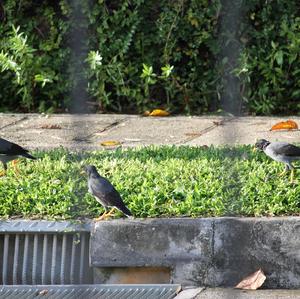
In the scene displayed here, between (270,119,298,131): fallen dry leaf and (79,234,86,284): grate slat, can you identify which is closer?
(79,234,86,284): grate slat

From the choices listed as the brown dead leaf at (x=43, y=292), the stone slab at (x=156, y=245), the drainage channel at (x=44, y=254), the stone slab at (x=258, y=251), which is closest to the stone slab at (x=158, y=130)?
the drainage channel at (x=44, y=254)

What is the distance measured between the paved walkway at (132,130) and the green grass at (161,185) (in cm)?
64

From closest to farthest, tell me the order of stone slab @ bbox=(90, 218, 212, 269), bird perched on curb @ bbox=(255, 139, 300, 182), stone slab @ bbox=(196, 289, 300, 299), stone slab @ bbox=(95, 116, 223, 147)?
stone slab @ bbox=(196, 289, 300, 299)
stone slab @ bbox=(90, 218, 212, 269)
bird perched on curb @ bbox=(255, 139, 300, 182)
stone slab @ bbox=(95, 116, 223, 147)

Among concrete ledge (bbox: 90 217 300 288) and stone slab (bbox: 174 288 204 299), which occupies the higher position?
Result: concrete ledge (bbox: 90 217 300 288)

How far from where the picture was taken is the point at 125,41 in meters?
8.44

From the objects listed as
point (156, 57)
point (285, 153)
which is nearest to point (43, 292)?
point (285, 153)

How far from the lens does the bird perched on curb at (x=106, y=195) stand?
16.9ft

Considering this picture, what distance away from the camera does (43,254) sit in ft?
17.2

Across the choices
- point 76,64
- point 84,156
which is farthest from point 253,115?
point 84,156

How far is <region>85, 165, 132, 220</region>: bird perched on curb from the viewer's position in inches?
202

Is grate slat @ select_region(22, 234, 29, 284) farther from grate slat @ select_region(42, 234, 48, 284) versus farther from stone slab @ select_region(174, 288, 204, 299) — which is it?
stone slab @ select_region(174, 288, 204, 299)

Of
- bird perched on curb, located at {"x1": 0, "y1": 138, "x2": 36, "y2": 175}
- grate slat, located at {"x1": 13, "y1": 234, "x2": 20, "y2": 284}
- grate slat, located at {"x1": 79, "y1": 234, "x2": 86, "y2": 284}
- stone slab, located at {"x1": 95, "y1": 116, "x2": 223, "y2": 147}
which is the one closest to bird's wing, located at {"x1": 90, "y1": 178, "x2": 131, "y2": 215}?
grate slat, located at {"x1": 79, "y1": 234, "x2": 86, "y2": 284}

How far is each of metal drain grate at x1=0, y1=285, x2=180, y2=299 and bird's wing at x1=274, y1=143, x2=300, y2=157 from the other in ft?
3.84

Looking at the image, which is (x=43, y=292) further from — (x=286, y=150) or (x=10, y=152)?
(x=286, y=150)
